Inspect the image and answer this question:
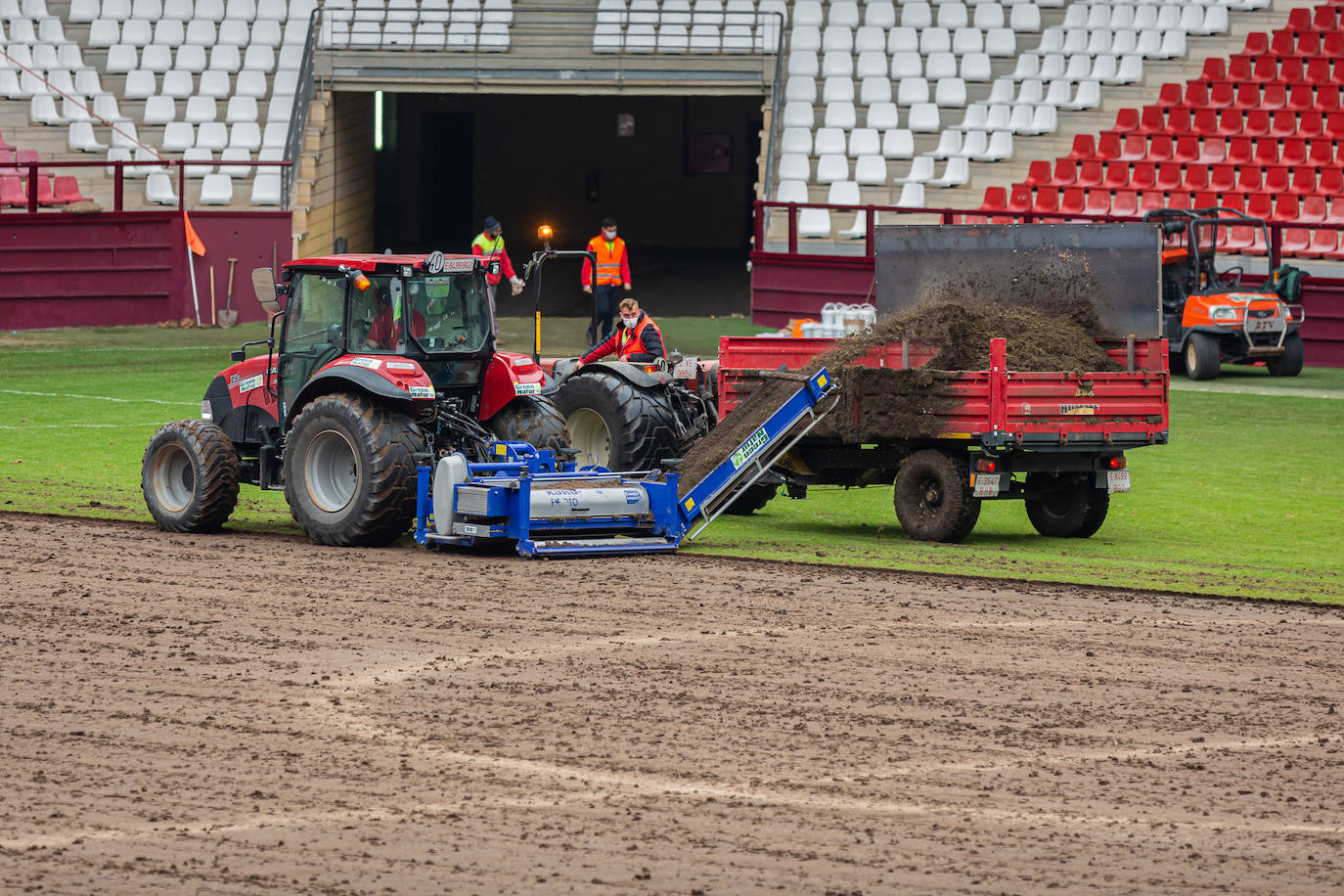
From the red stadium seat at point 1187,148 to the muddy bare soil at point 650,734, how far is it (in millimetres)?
17424

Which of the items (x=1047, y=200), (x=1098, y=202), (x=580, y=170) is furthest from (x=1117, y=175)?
(x=580, y=170)

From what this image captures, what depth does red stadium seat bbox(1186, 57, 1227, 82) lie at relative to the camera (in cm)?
2782

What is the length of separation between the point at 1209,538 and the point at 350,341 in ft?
18.8

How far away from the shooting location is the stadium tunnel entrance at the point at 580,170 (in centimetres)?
3644

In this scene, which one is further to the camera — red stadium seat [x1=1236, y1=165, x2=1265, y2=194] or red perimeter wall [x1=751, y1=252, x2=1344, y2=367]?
red perimeter wall [x1=751, y1=252, x2=1344, y2=367]

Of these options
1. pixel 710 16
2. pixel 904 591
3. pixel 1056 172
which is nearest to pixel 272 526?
pixel 904 591

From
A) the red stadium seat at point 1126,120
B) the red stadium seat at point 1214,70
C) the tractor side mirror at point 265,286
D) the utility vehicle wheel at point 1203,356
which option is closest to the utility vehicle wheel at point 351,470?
the tractor side mirror at point 265,286

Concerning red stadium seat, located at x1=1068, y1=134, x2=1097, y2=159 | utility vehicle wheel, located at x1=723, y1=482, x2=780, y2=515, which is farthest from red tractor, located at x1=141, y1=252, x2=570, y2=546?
red stadium seat, located at x1=1068, y1=134, x2=1097, y2=159

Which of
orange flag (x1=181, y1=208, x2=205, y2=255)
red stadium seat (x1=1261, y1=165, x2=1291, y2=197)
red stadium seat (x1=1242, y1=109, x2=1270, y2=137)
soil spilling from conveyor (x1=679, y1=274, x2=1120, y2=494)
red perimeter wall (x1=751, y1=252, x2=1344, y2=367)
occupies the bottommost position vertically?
soil spilling from conveyor (x1=679, y1=274, x2=1120, y2=494)

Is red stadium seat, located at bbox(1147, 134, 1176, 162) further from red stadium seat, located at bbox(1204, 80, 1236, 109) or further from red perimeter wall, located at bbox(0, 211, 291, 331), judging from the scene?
red perimeter wall, located at bbox(0, 211, 291, 331)

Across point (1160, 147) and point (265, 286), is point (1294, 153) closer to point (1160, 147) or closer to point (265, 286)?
point (1160, 147)

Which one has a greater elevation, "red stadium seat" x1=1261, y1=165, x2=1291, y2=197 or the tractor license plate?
"red stadium seat" x1=1261, y1=165, x2=1291, y2=197

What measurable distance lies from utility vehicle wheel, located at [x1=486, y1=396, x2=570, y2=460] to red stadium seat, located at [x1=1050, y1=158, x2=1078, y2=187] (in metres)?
16.3

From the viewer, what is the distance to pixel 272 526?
42.9 ft
